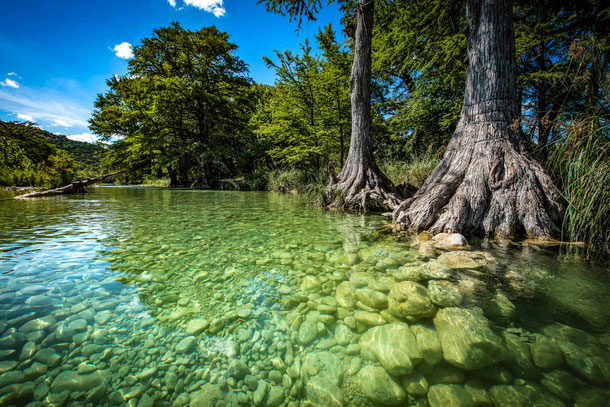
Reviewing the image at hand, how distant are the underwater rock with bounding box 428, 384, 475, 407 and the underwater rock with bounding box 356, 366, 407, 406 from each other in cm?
13

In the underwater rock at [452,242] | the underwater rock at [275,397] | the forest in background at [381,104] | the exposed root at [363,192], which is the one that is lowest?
the underwater rock at [275,397]

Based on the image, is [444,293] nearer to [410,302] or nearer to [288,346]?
[410,302]

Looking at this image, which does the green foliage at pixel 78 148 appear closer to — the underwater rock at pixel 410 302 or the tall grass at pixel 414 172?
the tall grass at pixel 414 172

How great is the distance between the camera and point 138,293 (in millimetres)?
1848

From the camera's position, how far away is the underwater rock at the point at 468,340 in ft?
3.84

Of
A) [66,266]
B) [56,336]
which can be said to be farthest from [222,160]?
[56,336]

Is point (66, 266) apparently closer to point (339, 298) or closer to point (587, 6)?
point (339, 298)

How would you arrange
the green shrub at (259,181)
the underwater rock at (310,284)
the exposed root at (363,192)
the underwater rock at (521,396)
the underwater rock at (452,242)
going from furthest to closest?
the green shrub at (259,181)
the exposed root at (363,192)
the underwater rock at (452,242)
the underwater rock at (310,284)
the underwater rock at (521,396)

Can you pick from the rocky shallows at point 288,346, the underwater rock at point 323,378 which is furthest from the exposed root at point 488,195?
the underwater rock at point 323,378

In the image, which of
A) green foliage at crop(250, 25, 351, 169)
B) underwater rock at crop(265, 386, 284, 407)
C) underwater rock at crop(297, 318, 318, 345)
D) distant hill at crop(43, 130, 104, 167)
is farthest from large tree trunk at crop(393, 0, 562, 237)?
distant hill at crop(43, 130, 104, 167)

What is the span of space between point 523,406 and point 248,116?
72.0 feet

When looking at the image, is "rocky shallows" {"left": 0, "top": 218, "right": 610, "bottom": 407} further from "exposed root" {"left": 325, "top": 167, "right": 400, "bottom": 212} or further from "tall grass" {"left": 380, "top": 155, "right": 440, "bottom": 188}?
"tall grass" {"left": 380, "top": 155, "right": 440, "bottom": 188}

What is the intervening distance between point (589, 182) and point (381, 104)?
10.7 metres

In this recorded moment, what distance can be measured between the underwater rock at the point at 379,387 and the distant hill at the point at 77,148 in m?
59.9
